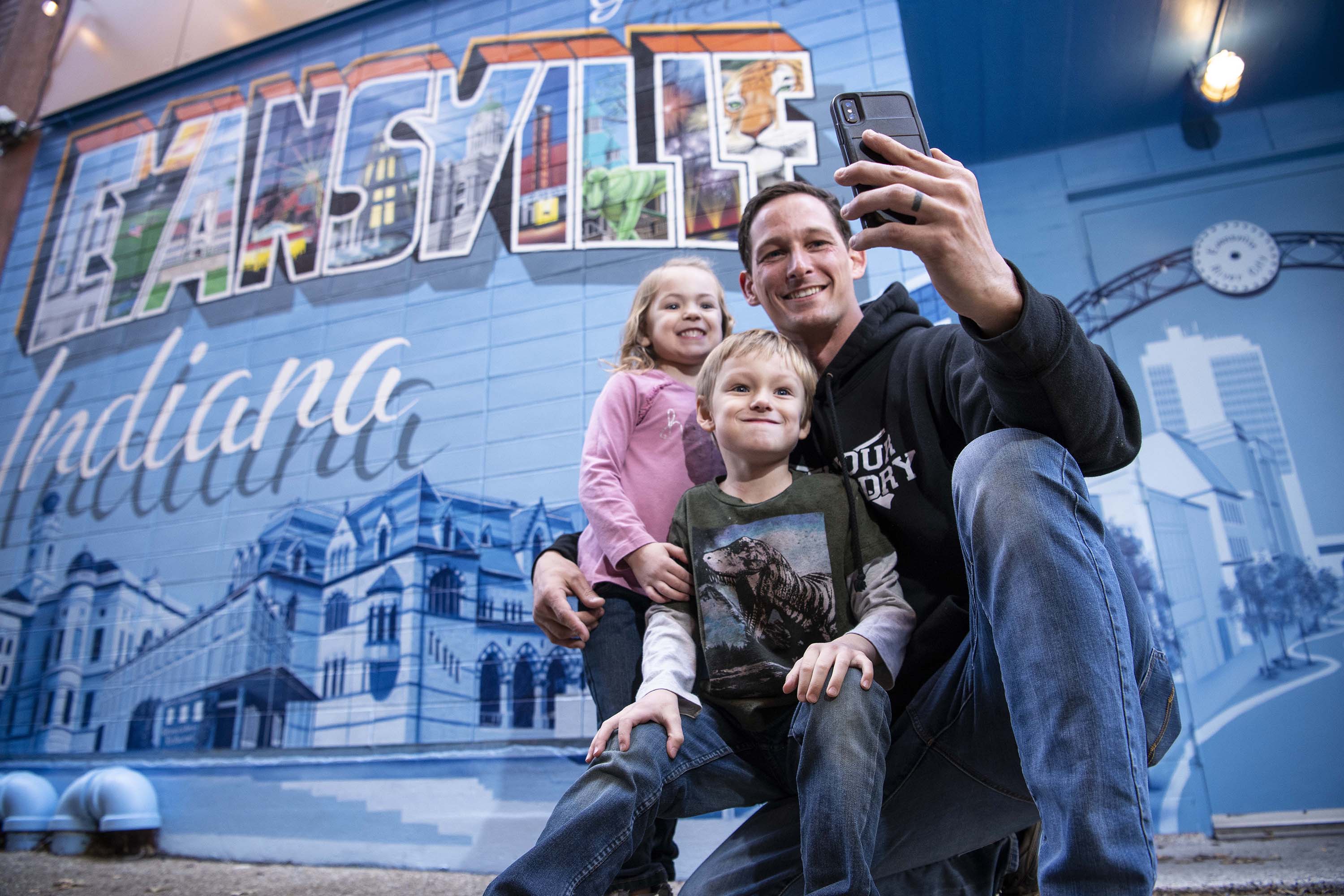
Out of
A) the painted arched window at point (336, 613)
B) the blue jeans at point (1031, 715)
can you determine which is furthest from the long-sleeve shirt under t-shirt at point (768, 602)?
the painted arched window at point (336, 613)

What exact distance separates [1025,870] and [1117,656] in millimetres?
1151

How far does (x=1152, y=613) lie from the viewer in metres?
3.11

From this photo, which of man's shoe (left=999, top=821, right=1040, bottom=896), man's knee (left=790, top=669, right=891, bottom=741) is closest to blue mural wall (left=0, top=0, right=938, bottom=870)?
man's shoe (left=999, top=821, right=1040, bottom=896)

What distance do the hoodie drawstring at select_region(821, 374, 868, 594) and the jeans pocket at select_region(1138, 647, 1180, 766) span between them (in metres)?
0.37

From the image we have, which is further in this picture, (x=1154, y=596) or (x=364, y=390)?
(x=364, y=390)

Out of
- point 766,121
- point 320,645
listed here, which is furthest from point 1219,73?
point 320,645

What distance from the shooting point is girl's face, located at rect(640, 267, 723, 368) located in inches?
70.2

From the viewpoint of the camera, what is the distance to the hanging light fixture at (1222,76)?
3344 millimetres

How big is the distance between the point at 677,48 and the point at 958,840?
A: 3165mm

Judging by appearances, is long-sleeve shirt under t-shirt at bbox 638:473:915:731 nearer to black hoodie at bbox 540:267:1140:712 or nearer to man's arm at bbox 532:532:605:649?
black hoodie at bbox 540:267:1140:712

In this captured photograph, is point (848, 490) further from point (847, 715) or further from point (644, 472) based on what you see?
point (644, 472)

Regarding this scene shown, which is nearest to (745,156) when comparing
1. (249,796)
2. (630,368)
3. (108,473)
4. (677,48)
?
(677,48)

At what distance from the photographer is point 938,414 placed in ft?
3.61

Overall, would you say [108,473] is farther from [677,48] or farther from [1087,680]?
[1087,680]
